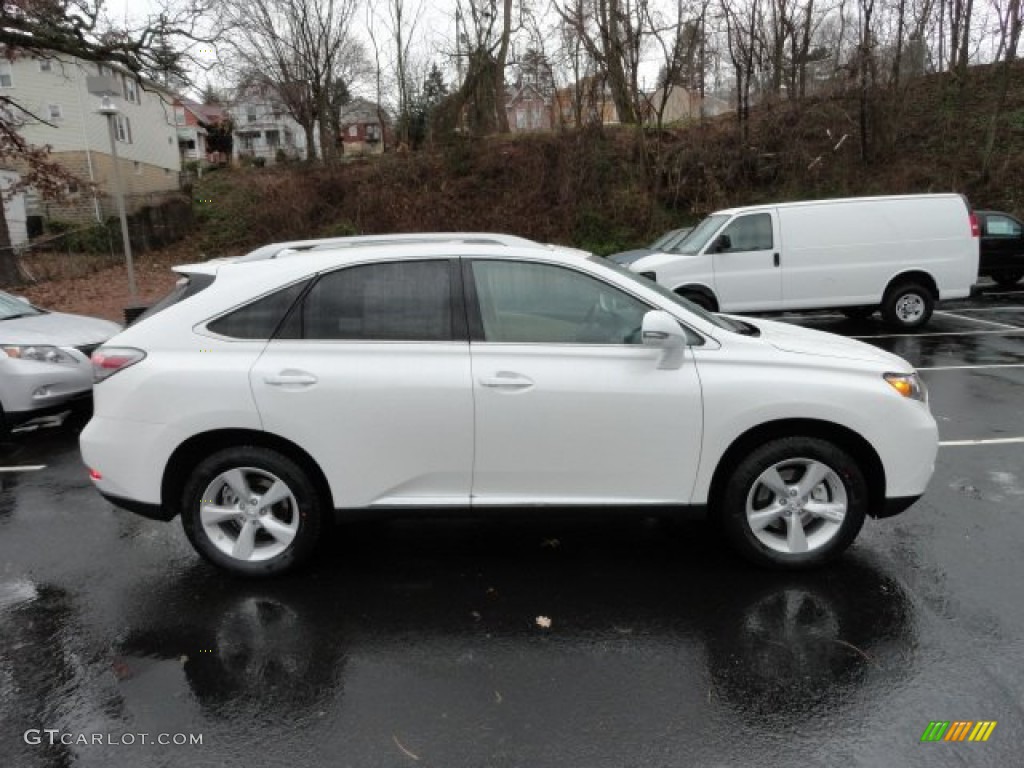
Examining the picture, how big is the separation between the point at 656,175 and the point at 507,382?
19.8m

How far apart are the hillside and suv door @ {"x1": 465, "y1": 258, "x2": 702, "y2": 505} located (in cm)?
1717

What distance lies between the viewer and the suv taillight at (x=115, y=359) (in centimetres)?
379

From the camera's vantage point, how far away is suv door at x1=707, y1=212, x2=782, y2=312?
11.1 metres

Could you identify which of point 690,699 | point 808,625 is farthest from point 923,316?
point 690,699

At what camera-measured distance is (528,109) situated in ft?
84.3

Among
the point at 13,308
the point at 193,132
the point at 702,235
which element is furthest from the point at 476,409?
the point at 193,132

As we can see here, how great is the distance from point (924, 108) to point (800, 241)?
16302mm

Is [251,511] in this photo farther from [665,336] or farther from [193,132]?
[193,132]

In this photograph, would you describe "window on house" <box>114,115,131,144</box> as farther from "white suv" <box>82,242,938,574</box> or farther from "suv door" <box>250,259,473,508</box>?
"suv door" <box>250,259,473,508</box>

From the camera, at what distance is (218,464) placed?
3760mm

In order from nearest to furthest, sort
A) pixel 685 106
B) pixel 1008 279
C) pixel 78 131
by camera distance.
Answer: pixel 1008 279 → pixel 685 106 → pixel 78 131

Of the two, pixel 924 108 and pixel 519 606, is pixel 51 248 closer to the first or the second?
pixel 519 606

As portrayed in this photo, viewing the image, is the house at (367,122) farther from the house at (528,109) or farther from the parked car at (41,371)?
the parked car at (41,371)

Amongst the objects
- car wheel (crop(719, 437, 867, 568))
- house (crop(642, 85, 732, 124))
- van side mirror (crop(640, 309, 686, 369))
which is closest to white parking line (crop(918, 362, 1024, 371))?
car wheel (crop(719, 437, 867, 568))
